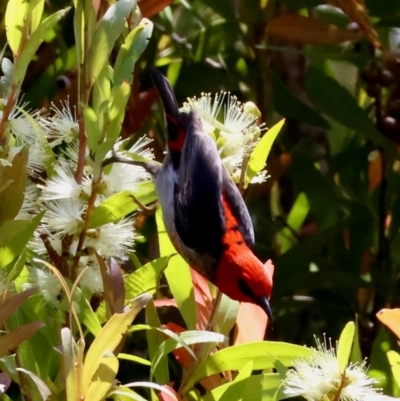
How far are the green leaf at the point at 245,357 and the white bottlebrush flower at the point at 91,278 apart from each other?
0.15m

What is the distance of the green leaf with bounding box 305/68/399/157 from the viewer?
5.54 feet

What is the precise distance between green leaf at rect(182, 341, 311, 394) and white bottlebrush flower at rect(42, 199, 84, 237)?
0.71 feet

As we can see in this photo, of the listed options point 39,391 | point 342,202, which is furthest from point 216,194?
point 39,391

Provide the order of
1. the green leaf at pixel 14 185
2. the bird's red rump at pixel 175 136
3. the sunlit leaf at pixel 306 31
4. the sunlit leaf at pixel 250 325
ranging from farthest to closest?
the bird's red rump at pixel 175 136, the sunlit leaf at pixel 306 31, the sunlit leaf at pixel 250 325, the green leaf at pixel 14 185

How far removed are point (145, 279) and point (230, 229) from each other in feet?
2.18

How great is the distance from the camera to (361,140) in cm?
197

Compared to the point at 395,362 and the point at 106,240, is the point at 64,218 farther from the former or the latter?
the point at 395,362

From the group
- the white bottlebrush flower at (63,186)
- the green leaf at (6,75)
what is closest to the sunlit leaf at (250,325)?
the white bottlebrush flower at (63,186)

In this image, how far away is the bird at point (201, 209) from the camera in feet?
4.84

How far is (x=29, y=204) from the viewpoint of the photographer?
999 millimetres

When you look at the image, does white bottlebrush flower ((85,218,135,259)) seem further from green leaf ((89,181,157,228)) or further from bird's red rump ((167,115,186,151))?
bird's red rump ((167,115,186,151))

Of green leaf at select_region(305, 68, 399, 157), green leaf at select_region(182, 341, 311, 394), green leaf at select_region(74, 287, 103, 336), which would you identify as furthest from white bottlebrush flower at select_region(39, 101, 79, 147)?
green leaf at select_region(305, 68, 399, 157)

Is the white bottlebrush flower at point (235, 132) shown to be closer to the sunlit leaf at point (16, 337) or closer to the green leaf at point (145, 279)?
the green leaf at point (145, 279)

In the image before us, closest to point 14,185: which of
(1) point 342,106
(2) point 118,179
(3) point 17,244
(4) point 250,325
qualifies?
(3) point 17,244
